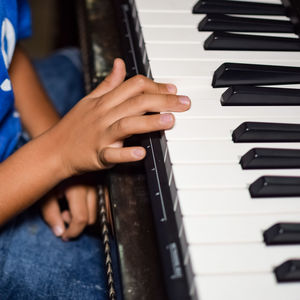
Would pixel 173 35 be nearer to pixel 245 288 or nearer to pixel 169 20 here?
pixel 169 20

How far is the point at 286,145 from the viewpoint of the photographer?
77 centimetres

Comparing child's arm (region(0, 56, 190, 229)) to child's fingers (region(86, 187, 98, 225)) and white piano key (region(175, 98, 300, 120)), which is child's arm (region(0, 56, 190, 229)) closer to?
white piano key (region(175, 98, 300, 120))

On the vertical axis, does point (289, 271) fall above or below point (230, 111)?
below

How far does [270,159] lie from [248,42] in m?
0.32

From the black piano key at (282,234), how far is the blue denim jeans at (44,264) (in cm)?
43

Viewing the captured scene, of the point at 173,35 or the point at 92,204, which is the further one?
the point at 92,204

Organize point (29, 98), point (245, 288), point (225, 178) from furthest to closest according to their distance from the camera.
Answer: point (29, 98) → point (225, 178) → point (245, 288)

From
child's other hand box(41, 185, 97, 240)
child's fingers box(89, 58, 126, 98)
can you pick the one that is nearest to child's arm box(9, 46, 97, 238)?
child's other hand box(41, 185, 97, 240)

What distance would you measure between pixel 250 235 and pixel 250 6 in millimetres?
604

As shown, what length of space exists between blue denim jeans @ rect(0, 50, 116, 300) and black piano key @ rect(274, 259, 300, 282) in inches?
17.1

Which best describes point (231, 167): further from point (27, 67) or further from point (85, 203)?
point (27, 67)

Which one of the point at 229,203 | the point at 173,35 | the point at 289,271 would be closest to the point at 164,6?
the point at 173,35

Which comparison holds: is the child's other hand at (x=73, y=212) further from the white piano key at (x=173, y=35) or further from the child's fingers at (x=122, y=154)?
the white piano key at (x=173, y=35)

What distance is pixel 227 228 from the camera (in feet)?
2.15
